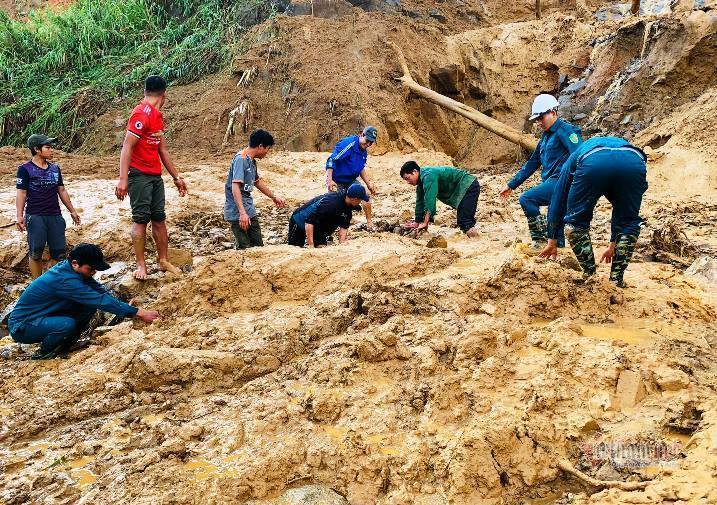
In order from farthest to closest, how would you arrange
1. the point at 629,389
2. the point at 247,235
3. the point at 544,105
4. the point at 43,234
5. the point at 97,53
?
the point at 97,53
the point at 43,234
the point at 247,235
the point at 544,105
the point at 629,389

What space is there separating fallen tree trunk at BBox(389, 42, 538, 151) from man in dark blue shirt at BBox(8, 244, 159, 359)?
7.93 metres

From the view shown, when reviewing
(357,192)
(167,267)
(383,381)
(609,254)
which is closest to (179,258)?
(167,267)

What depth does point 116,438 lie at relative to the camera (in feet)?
9.17

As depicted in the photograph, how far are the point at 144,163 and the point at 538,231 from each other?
3434mm

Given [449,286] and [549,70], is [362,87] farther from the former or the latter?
[449,286]

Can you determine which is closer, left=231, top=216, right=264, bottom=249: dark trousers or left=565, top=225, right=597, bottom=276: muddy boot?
left=565, top=225, right=597, bottom=276: muddy boot

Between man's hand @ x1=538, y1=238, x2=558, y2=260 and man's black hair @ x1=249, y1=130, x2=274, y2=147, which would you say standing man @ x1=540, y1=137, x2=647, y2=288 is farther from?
man's black hair @ x1=249, y1=130, x2=274, y2=147

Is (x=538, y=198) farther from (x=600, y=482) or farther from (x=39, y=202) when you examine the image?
(x=39, y=202)

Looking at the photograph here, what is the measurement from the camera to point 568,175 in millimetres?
3957

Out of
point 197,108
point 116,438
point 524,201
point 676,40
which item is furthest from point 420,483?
point 197,108

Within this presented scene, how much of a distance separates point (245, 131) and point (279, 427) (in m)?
9.11

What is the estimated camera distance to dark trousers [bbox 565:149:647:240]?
362cm

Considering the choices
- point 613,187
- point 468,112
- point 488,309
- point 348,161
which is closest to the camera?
point 488,309

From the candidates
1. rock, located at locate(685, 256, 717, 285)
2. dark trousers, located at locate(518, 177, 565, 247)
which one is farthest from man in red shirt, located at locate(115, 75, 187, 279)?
rock, located at locate(685, 256, 717, 285)
